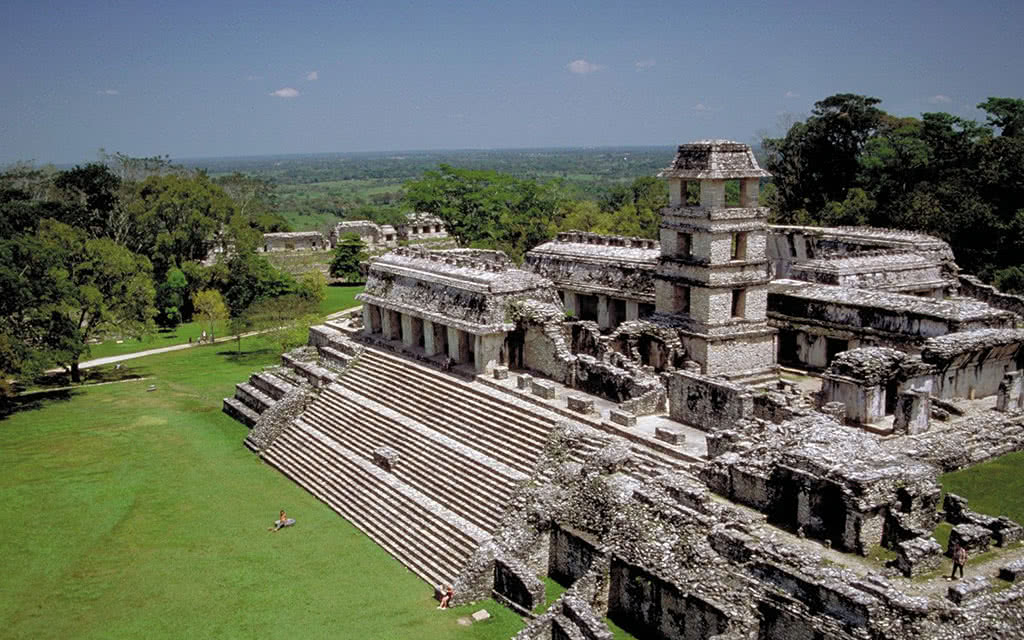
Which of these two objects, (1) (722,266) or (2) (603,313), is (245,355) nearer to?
(2) (603,313)

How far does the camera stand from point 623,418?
20.2m

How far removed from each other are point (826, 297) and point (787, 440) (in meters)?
11.3

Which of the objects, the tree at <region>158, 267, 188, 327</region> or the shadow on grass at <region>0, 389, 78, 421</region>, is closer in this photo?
the shadow on grass at <region>0, 389, 78, 421</region>

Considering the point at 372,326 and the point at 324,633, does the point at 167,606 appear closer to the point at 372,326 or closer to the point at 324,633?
the point at 324,633

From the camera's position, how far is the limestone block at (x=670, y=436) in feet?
61.6

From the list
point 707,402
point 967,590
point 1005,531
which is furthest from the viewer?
point 707,402

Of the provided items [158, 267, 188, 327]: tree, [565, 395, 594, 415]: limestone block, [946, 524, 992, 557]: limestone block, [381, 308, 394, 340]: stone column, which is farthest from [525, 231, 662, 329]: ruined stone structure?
[158, 267, 188, 327]: tree

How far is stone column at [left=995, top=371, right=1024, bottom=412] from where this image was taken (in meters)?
21.0

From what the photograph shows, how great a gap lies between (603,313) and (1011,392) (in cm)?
1438

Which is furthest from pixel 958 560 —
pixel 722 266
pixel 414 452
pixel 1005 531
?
pixel 414 452

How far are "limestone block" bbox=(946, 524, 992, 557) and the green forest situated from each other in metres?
25.1

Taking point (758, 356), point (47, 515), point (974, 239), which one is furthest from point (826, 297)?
point (47, 515)

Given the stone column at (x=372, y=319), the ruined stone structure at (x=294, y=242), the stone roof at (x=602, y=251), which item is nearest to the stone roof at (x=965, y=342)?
the stone roof at (x=602, y=251)

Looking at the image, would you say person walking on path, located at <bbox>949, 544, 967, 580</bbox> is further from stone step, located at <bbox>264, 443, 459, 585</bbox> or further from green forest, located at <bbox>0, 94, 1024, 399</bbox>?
green forest, located at <bbox>0, 94, 1024, 399</bbox>
